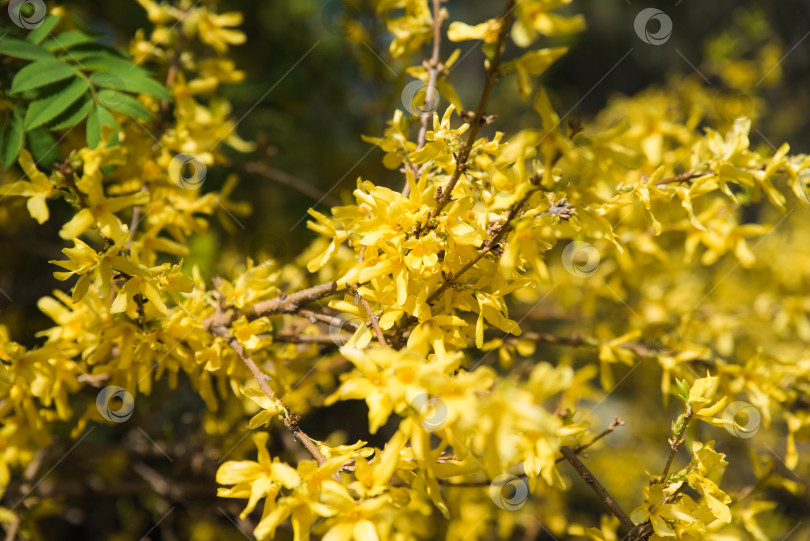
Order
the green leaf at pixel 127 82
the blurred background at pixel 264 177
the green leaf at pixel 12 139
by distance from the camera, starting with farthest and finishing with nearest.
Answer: the blurred background at pixel 264 177
the green leaf at pixel 127 82
the green leaf at pixel 12 139

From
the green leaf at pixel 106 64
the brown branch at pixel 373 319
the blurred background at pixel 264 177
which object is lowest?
the blurred background at pixel 264 177

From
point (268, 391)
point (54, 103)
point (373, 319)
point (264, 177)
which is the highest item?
point (54, 103)

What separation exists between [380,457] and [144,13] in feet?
8.14

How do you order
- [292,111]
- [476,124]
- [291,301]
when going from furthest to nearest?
[292,111]
[291,301]
[476,124]

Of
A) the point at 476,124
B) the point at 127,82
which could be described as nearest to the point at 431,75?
the point at 476,124

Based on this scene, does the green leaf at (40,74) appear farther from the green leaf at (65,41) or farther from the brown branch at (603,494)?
the brown branch at (603,494)

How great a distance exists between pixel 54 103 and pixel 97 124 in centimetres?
12

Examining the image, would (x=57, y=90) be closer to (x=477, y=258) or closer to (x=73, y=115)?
(x=73, y=115)

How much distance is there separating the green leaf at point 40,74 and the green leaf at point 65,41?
133 millimetres

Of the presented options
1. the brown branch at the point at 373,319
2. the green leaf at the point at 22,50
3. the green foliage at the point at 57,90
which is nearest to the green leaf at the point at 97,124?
the green foliage at the point at 57,90

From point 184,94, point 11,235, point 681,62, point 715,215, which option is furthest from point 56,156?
point 681,62

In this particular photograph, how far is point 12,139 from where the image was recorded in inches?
56.7

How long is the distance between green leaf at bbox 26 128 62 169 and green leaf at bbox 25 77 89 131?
0.30 feet

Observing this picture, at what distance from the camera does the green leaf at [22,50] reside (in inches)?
56.6
